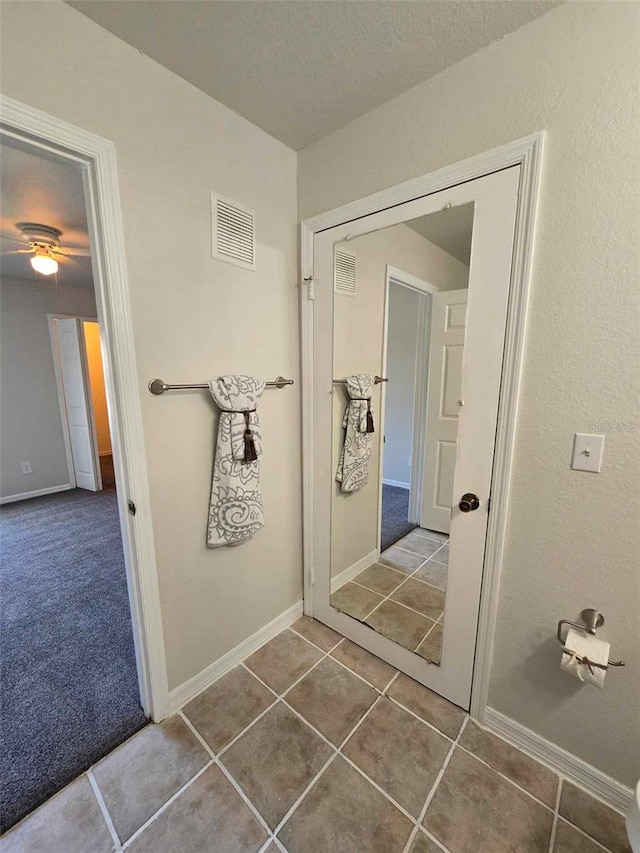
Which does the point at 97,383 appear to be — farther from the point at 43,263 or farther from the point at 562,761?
the point at 562,761

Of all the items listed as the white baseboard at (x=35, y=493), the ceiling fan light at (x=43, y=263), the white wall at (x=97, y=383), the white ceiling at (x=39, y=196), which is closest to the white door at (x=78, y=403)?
the white baseboard at (x=35, y=493)

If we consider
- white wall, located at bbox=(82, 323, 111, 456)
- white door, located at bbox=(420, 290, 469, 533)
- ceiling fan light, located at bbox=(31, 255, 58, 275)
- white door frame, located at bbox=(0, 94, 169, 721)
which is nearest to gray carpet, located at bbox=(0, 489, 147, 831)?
white door frame, located at bbox=(0, 94, 169, 721)

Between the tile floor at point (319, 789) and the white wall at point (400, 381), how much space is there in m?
1.01

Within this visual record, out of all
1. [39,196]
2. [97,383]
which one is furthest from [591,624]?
[97,383]

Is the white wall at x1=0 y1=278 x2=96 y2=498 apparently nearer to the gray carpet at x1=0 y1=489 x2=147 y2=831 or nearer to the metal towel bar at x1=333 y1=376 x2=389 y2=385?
the gray carpet at x1=0 y1=489 x2=147 y2=831

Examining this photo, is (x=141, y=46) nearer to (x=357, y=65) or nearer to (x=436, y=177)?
(x=357, y=65)

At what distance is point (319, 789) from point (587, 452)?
1.43m

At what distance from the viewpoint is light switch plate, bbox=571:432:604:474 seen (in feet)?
3.37

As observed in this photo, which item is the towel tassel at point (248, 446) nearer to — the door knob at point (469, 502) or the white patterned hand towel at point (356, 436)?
the white patterned hand towel at point (356, 436)

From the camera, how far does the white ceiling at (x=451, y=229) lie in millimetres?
1199

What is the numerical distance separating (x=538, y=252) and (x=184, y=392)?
4.31 feet

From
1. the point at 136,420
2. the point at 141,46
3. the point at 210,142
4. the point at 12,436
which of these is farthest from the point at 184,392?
the point at 12,436

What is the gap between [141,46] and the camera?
1084mm

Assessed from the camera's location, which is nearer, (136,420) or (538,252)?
(538,252)
